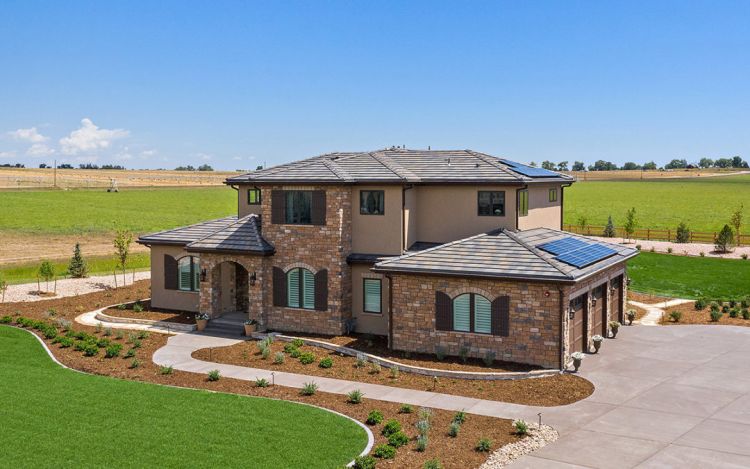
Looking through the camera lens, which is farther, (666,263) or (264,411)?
(666,263)

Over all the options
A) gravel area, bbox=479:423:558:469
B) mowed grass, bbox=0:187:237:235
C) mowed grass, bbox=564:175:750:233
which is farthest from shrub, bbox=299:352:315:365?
mowed grass, bbox=564:175:750:233

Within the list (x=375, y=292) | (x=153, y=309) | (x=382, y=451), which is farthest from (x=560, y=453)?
(x=153, y=309)

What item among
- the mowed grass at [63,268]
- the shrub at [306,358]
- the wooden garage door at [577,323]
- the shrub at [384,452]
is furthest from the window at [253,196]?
the shrub at [384,452]

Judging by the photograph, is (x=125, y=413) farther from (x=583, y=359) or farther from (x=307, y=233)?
(x=583, y=359)

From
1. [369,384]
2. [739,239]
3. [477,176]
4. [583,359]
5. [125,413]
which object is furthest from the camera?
[739,239]

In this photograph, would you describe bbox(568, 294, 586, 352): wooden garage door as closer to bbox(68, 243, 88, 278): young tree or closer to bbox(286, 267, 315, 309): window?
bbox(286, 267, 315, 309): window

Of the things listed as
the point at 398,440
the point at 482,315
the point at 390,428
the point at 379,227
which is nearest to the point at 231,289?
the point at 379,227
